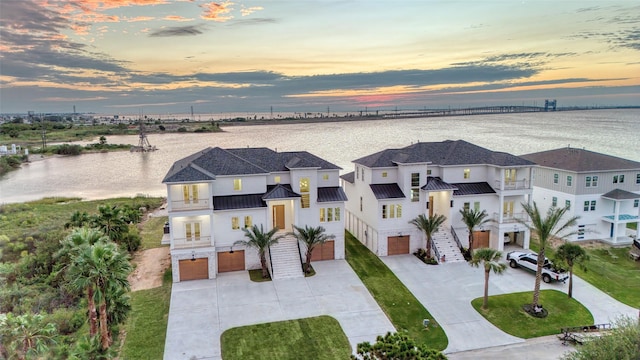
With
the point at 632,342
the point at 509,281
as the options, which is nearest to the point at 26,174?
the point at 509,281

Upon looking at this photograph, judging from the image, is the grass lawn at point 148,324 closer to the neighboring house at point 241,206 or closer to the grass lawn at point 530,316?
the neighboring house at point 241,206

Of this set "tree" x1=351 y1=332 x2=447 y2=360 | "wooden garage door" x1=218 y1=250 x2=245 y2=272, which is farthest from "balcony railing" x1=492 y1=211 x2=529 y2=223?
"tree" x1=351 y1=332 x2=447 y2=360

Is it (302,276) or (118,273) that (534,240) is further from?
(118,273)

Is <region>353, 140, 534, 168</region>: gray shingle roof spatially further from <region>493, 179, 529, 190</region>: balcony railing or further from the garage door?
the garage door

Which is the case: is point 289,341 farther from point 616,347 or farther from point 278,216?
point 616,347

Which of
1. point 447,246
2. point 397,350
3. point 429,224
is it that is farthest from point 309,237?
point 397,350

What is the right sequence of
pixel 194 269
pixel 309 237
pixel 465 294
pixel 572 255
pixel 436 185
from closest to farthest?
1. pixel 572 255
2. pixel 465 294
3. pixel 194 269
4. pixel 309 237
5. pixel 436 185

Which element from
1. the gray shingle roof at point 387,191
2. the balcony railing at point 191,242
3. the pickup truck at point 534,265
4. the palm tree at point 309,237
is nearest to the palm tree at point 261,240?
the palm tree at point 309,237
